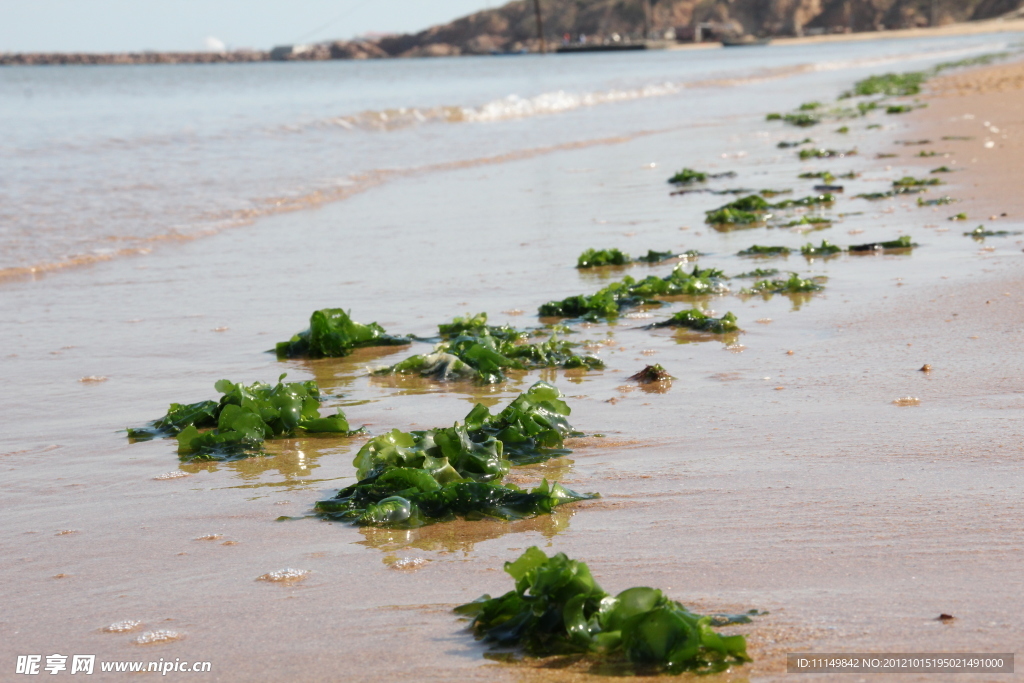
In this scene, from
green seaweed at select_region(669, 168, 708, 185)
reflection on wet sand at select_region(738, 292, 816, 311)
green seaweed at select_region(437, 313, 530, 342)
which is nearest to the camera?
green seaweed at select_region(437, 313, 530, 342)

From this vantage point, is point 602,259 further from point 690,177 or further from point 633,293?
point 690,177

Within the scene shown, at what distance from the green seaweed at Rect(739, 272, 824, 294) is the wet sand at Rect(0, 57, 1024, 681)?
0.13 meters

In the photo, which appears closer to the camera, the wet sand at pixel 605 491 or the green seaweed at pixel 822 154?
the wet sand at pixel 605 491

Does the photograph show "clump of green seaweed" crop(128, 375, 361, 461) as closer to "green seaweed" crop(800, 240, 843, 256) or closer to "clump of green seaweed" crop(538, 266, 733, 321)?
"clump of green seaweed" crop(538, 266, 733, 321)

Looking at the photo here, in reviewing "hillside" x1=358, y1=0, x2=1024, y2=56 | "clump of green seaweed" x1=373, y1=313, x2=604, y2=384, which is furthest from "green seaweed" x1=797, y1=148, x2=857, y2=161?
"hillside" x1=358, y1=0, x2=1024, y2=56

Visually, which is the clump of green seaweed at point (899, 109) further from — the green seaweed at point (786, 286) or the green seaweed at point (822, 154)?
the green seaweed at point (786, 286)

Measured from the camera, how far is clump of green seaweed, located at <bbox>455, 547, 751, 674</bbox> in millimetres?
1761

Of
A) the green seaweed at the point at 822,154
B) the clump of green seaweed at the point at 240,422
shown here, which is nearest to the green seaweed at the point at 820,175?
the green seaweed at the point at 822,154

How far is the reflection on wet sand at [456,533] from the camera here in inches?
94.0

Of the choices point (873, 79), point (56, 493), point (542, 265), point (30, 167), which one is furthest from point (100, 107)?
point (56, 493)

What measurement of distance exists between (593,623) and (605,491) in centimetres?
82

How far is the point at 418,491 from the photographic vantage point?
8.54 ft

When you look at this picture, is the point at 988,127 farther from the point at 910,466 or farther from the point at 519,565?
the point at 519,565

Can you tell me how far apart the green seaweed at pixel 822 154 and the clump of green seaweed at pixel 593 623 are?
9453 mm
